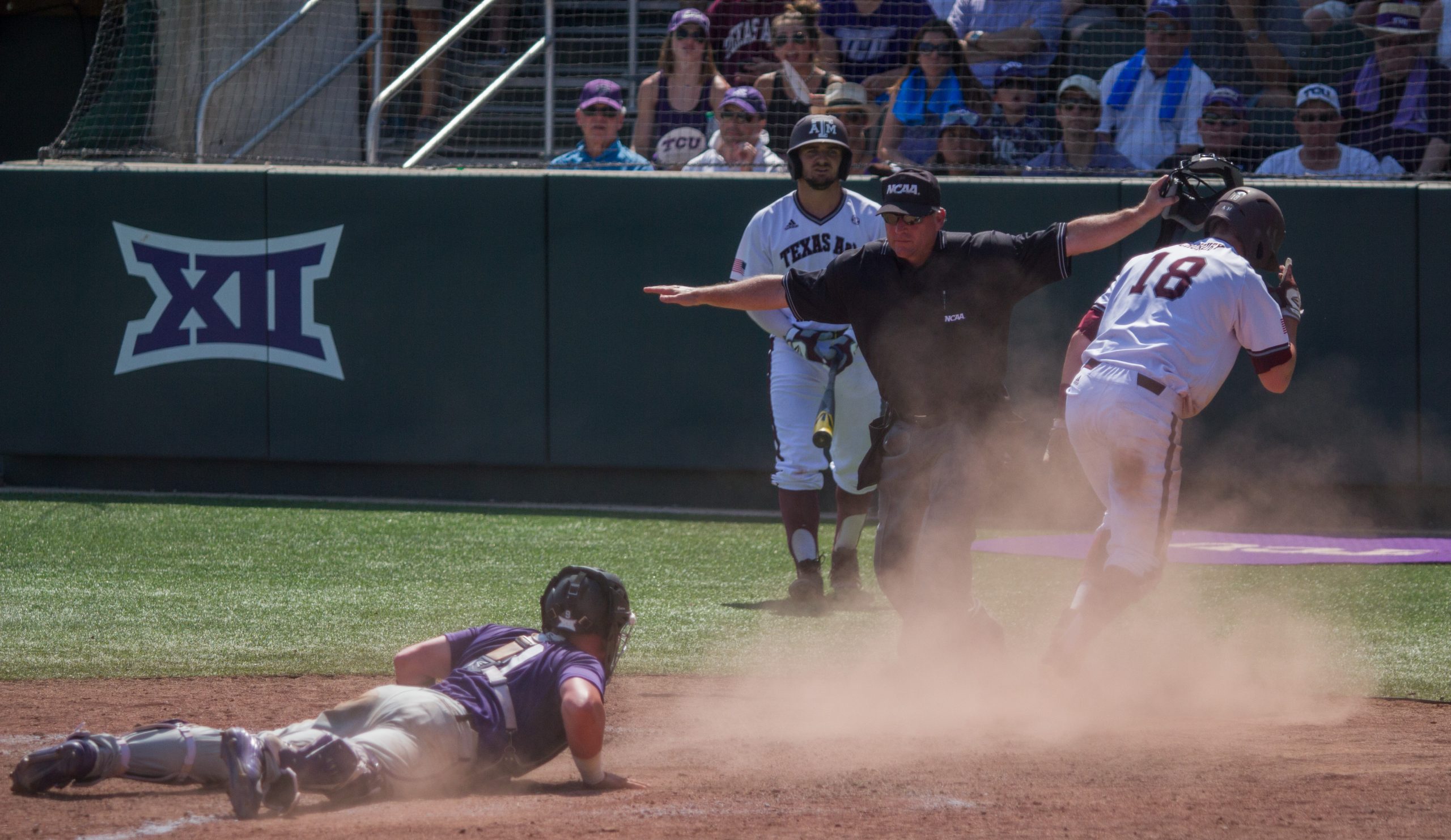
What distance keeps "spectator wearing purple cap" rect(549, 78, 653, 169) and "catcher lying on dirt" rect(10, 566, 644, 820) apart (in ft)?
21.1

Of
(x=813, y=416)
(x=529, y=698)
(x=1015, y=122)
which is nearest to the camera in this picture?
(x=529, y=698)

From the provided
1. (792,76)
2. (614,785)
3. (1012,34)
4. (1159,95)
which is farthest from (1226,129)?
(614,785)

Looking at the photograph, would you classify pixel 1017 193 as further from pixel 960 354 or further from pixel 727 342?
pixel 960 354

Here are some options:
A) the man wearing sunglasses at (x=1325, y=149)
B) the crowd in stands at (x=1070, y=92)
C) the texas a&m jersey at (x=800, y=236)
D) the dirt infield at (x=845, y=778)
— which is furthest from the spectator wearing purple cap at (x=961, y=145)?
the dirt infield at (x=845, y=778)

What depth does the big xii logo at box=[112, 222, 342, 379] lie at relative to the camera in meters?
10.0

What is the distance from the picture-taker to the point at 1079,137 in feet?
32.0

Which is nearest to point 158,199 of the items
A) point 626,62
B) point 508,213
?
point 508,213

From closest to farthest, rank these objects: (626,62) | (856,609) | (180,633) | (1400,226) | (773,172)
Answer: (180,633), (856,609), (1400,226), (773,172), (626,62)

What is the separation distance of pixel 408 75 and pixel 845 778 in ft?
25.6

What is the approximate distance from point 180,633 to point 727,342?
4371 millimetres

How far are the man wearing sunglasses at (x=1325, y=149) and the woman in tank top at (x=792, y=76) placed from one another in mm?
2969

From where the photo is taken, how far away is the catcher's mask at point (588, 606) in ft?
13.0

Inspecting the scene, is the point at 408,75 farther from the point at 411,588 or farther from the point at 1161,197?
the point at 1161,197

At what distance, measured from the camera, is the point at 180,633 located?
621cm
